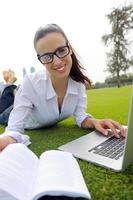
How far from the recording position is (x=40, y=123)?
1611 mm

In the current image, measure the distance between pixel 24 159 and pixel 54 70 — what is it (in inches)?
26.5

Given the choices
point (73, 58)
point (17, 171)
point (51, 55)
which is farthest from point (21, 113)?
point (17, 171)

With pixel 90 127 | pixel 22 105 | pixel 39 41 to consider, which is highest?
pixel 39 41

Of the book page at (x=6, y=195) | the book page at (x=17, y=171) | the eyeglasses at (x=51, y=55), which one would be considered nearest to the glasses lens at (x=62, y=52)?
the eyeglasses at (x=51, y=55)

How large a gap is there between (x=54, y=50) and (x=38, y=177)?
0.75 m

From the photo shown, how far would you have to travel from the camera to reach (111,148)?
99 centimetres

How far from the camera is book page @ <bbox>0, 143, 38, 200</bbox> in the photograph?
58 centimetres

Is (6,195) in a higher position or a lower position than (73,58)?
lower

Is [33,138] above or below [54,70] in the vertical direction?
below

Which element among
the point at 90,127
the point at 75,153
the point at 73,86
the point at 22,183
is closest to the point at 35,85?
the point at 73,86

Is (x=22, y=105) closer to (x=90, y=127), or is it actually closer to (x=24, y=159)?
(x=90, y=127)

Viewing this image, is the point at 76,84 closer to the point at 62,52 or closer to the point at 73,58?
the point at 73,58

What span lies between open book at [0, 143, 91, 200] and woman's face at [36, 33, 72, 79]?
23.4 inches

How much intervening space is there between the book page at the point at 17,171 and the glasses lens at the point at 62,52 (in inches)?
23.0
